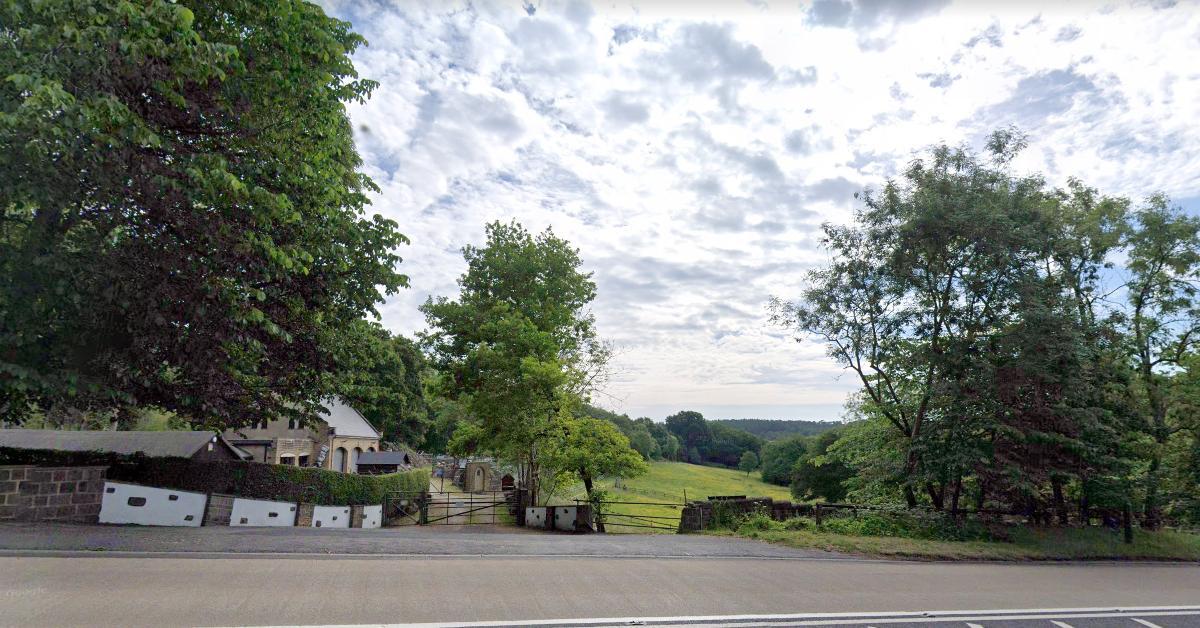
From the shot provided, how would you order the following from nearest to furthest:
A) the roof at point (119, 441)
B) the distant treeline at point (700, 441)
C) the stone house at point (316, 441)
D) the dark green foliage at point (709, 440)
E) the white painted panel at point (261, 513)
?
the white painted panel at point (261, 513) → the roof at point (119, 441) → the stone house at point (316, 441) → the distant treeline at point (700, 441) → the dark green foliage at point (709, 440)

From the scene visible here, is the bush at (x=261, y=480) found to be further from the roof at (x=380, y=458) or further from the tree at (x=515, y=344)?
the roof at (x=380, y=458)

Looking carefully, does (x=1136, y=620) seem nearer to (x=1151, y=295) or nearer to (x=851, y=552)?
(x=851, y=552)

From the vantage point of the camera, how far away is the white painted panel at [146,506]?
14.0 m

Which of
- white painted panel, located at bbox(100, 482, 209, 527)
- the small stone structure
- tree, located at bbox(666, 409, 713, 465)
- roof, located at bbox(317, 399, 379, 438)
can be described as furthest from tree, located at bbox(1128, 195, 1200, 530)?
tree, located at bbox(666, 409, 713, 465)

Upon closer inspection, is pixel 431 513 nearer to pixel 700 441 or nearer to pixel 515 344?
pixel 515 344

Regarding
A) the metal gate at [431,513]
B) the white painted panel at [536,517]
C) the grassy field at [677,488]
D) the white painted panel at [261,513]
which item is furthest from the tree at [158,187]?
the grassy field at [677,488]

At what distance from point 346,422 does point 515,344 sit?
67.1 ft

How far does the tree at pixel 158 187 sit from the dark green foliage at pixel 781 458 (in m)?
80.0

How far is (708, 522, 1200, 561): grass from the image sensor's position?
13.3 m

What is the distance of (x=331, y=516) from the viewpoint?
960 inches

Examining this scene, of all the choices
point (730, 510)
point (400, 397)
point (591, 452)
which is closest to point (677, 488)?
point (400, 397)

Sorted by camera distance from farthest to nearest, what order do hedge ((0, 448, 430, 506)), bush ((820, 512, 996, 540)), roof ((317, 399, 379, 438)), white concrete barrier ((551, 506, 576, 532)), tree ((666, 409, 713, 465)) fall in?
tree ((666, 409, 713, 465))
roof ((317, 399, 379, 438))
white concrete barrier ((551, 506, 576, 532))
hedge ((0, 448, 430, 506))
bush ((820, 512, 996, 540))

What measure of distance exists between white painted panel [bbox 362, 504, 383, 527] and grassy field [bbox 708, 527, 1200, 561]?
646 inches

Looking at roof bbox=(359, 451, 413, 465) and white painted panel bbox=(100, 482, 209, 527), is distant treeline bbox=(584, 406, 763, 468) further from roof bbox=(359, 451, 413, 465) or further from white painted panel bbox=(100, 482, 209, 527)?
white painted panel bbox=(100, 482, 209, 527)
